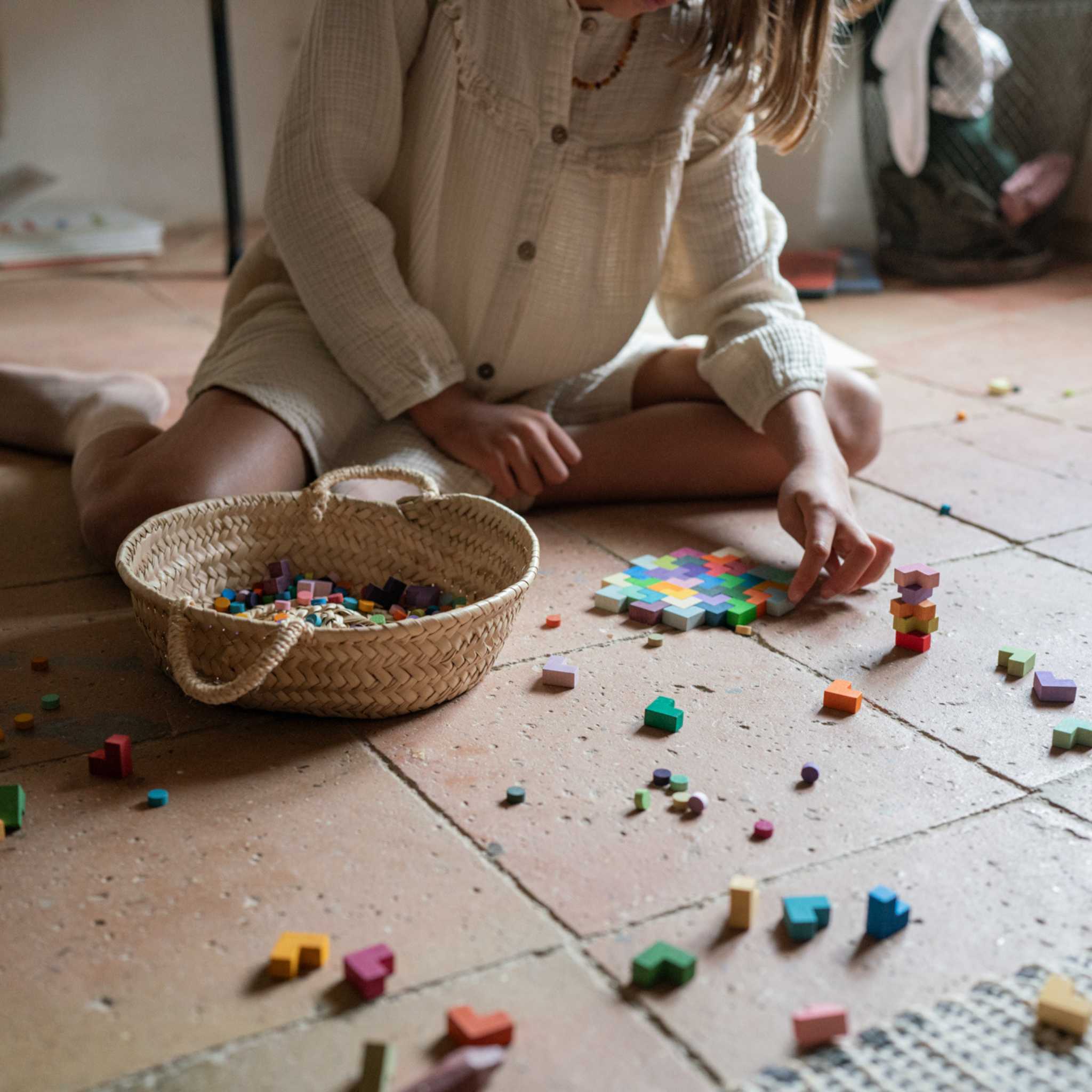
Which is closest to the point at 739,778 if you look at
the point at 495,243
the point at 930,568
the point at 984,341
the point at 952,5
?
the point at 930,568

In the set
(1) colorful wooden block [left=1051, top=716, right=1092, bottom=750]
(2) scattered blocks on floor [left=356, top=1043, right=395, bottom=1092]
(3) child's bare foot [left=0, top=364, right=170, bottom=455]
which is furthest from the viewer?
(3) child's bare foot [left=0, top=364, right=170, bottom=455]

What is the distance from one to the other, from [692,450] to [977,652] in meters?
0.46

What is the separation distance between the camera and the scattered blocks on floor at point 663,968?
0.75 m

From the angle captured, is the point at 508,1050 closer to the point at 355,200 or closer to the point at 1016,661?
the point at 1016,661

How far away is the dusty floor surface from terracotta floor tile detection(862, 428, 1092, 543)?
0.26 feet

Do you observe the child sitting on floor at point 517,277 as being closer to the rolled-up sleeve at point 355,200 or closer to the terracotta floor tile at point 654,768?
the rolled-up sleeve at point 355,200

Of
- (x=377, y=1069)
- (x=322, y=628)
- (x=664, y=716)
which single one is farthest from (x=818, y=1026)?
(x=322, y=628)

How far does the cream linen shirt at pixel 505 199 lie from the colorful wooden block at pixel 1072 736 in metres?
0.52

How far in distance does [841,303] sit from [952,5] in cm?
62

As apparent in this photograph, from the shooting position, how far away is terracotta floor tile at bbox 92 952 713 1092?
2.23ft

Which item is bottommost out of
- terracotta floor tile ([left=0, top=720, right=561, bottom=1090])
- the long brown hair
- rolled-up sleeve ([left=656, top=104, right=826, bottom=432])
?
terracotta floor tile ([left=0, top=720, right=561, bottom=1090])

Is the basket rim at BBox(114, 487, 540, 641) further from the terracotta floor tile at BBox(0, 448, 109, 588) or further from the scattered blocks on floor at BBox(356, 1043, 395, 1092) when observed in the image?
the scattered blocks on floor at BBox(356, 1043, 395, 1092)

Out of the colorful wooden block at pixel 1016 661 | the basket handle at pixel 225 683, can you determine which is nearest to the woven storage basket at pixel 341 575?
the basket handle at pixel 225 683

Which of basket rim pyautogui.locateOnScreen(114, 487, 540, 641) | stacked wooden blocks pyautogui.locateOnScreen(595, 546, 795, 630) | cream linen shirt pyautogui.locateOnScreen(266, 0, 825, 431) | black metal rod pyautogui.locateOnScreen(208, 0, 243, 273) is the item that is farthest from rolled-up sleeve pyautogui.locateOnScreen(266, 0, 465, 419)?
black metal rod pyautogui.locateOnScreen(208, 0, 243, 273)
